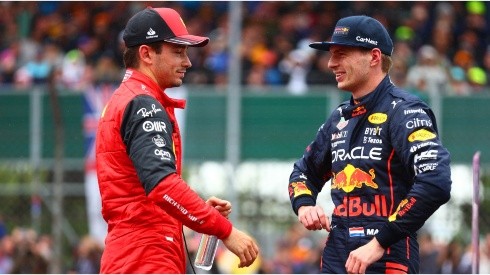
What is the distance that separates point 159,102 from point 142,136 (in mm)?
272

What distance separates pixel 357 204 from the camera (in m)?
6.39

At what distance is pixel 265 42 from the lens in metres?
18.0

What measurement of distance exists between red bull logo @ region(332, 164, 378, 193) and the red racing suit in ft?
2.50

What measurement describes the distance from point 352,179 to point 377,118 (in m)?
0.32

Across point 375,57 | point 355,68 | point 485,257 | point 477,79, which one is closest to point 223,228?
point 355,68

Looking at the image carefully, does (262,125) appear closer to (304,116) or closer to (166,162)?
(304,116)

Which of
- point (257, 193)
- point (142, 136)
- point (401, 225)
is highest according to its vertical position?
point (142, 136)

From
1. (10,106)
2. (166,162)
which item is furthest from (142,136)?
(10,106)

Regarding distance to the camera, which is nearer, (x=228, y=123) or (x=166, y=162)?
(x=166, y=162)

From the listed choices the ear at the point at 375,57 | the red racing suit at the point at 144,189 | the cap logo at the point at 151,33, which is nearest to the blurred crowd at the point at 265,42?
the ear at the point at 375,57

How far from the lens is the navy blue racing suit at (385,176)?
6.08m

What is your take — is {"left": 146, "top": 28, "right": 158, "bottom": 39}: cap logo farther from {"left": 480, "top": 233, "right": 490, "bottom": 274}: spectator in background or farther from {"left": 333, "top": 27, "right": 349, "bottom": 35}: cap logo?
{"left": 480, "top": 233, "right": 490, "bottom": 274}: spectator in background

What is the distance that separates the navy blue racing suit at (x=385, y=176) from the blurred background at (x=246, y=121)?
770 centimetres

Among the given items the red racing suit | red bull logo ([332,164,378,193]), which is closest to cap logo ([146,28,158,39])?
the red racing suit
